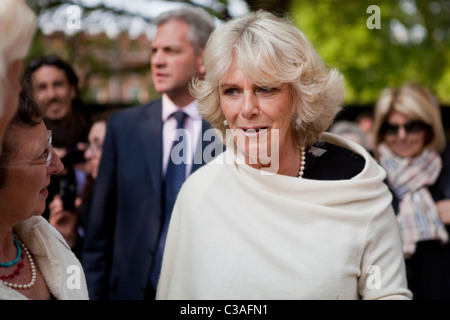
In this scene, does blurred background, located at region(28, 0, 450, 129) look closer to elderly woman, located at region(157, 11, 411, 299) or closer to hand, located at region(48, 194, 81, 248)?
hand, located at region(48, 194, 81, 248)

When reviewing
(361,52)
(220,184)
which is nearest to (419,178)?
(220,184)

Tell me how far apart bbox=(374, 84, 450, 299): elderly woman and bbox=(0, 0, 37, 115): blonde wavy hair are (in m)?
3.62

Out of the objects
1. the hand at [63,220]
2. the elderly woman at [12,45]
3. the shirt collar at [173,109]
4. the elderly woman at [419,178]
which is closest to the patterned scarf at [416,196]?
the elderly woman at [419,178]

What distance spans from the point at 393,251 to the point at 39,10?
685 centimetres

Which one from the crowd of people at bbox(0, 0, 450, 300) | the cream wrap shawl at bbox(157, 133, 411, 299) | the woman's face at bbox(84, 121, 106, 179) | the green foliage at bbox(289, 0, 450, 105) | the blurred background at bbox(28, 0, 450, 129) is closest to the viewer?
the crowd of people at bbox(0, 0, 450, 300)

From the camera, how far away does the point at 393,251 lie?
100 inches

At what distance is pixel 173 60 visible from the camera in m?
3.89

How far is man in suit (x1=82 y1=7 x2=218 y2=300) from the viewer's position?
140 inches

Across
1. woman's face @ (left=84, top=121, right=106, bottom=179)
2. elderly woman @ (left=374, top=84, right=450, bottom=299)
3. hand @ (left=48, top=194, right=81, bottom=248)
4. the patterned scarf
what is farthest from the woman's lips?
the patterned scarf

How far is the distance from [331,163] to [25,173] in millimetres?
1453

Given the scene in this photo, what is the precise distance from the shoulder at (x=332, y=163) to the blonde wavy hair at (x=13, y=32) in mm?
1591

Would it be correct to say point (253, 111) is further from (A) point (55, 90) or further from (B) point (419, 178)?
(A) point (55, 90)
